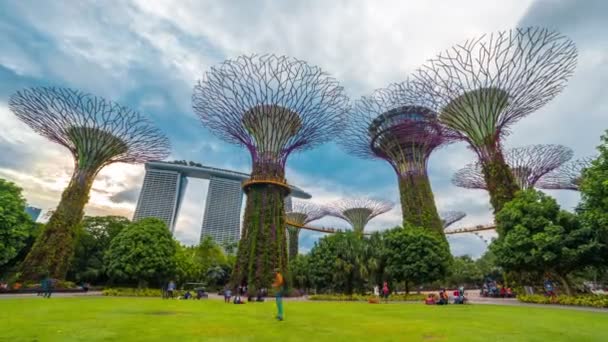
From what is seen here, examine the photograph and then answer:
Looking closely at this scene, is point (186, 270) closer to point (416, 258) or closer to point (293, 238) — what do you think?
point (416, 258)

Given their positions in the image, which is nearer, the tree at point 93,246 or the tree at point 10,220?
the tree at point 10,220

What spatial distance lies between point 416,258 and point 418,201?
65.7 feet

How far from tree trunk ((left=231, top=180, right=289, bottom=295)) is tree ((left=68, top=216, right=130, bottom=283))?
57.0ft

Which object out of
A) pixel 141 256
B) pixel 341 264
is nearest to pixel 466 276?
pixel 341 264

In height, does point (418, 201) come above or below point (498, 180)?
above

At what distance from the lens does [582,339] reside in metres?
6.46

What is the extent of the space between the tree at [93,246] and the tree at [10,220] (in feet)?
42.2

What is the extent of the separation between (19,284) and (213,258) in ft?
97.1

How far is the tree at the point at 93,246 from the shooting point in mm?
38219

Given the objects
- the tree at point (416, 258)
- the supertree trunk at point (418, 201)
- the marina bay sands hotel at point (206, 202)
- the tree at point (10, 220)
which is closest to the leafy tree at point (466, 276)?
the supertree trunk at point (418, 201)

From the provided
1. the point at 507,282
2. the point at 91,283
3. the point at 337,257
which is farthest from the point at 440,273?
the point at 91,283

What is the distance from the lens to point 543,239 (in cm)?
1828

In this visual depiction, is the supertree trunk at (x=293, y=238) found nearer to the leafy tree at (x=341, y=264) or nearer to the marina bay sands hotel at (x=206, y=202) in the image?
the leafy tree at (x=341, y=264)

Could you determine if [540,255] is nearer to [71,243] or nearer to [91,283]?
[71,243]
